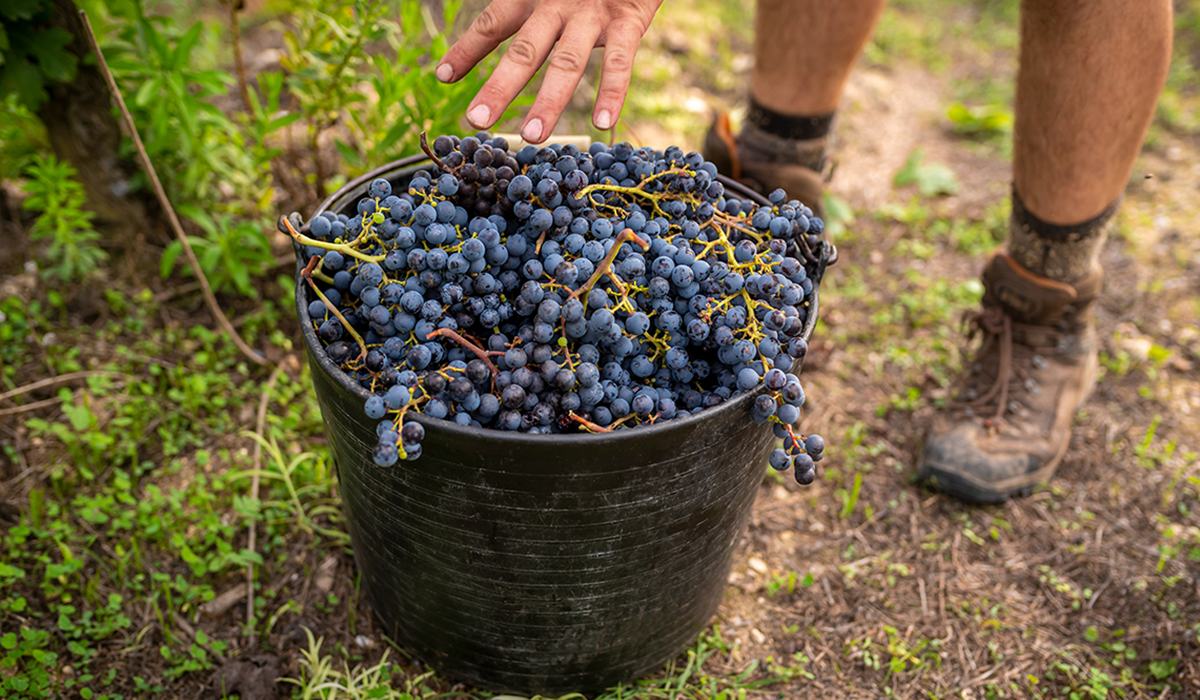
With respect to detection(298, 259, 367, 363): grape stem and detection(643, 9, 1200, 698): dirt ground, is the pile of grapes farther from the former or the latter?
detection(643, 9, 1200, 698): dirt ground

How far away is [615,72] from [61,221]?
1.87m

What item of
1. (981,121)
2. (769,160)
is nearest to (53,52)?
(769,160)


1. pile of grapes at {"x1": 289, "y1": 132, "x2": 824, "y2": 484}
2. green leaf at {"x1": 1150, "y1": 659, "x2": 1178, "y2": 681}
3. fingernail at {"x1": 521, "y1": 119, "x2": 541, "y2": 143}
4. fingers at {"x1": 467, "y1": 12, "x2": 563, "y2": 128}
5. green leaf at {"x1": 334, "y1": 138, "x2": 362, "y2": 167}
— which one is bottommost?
green leaf at {"x1": 1150, "y1": 659, "x2": 1178, "y2": 681}

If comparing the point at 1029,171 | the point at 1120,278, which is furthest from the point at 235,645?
the point at 1120,278

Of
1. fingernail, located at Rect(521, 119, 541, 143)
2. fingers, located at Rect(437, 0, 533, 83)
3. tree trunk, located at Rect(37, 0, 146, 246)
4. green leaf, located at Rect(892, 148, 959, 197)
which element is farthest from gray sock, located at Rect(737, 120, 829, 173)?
tree trunk, located at Rect(37, 0, 146, 246)

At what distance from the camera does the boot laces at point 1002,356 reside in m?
2.30

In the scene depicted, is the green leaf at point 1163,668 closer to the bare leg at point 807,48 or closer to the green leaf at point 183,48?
the bare leg at point 807,48

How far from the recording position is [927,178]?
360 centimetres

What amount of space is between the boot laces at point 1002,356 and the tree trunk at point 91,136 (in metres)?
2.79

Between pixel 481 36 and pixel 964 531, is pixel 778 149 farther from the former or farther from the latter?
pixel 481 36

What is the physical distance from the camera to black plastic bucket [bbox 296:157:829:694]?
1.15 m

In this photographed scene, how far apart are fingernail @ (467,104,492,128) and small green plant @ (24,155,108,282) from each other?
1546 mm

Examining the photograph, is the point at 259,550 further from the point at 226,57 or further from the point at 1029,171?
the point at 226,57

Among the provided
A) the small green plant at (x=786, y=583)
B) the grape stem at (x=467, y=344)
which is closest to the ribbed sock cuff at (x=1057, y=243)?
the small green plant at (x=786, y=583)
